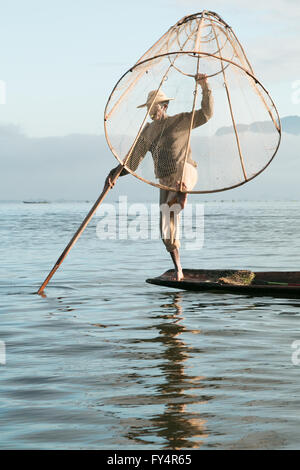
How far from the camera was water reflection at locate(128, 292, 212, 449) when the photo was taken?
13.0 feet

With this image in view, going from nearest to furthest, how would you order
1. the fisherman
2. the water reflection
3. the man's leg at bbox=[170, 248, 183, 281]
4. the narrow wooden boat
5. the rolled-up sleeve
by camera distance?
the water reflection
the narrow wooden boat
the rolled-up sleeve
the fisherman
the man's leg at bbox=[170, 248, 183, 281]

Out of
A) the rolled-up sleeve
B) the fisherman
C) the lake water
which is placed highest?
the rolled-up sleeve

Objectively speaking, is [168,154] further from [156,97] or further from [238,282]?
[238,282]

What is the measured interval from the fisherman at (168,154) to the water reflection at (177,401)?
2527mm

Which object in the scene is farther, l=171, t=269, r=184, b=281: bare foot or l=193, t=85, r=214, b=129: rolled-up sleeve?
l=171, t=269, r=184, b=281: bare foot

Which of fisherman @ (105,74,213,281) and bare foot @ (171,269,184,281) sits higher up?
fisherman @ (105,74,213,281)

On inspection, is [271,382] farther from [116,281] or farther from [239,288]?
[116,281]

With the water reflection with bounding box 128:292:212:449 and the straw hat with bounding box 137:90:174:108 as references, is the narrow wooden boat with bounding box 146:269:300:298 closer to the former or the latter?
the water reflection with bounding box 128:292:212:449

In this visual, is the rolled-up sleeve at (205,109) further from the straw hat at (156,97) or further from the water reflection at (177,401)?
the water reflection at (177,401)

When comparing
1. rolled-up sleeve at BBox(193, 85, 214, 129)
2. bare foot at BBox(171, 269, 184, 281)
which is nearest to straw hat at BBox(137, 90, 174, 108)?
rolled-up sleeve at BBox(193, 85, 214, 129)

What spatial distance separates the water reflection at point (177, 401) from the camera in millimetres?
3973

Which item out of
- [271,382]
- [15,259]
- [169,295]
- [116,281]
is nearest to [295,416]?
[271,382]

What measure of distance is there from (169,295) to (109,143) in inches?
89.5
